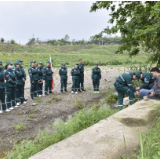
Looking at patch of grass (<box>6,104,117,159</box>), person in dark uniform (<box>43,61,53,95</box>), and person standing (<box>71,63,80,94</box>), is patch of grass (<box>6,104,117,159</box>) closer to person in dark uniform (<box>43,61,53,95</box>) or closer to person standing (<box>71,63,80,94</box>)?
person standing (<box>71,63,80,94</box>)

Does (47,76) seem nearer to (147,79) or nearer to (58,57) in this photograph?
(147,79)

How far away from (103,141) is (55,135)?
3.77ft

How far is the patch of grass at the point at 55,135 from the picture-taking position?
2549 mm

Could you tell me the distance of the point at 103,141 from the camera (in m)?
2.22

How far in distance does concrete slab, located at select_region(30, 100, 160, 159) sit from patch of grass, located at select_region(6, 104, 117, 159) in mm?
635

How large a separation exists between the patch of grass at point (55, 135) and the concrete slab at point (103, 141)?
25.0 inches

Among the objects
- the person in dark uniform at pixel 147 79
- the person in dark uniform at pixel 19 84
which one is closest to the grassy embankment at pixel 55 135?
the person in dark uniform at pixel 147 79

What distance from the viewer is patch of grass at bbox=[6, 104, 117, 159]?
255 centimetres

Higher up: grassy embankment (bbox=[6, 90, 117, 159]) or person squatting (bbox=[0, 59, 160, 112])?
person squatting (bbox=[0, 59, 160, 112])

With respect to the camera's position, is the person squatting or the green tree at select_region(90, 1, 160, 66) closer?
the person squatting

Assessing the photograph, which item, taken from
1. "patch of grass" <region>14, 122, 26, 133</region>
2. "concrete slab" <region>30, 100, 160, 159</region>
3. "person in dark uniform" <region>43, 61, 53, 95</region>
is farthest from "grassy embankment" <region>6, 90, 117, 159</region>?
"person in dark uniform" <region>43, 61, 53, 95</region>

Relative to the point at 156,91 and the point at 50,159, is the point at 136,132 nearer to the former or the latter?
the point at 50,159

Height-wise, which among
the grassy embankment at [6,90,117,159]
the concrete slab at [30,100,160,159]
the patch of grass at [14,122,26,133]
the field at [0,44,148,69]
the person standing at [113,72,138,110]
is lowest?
the patch of grass at [14,122,26,133]

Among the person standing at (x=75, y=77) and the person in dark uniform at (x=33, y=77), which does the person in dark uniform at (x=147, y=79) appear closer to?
the person standing at (x=75, y=77)
